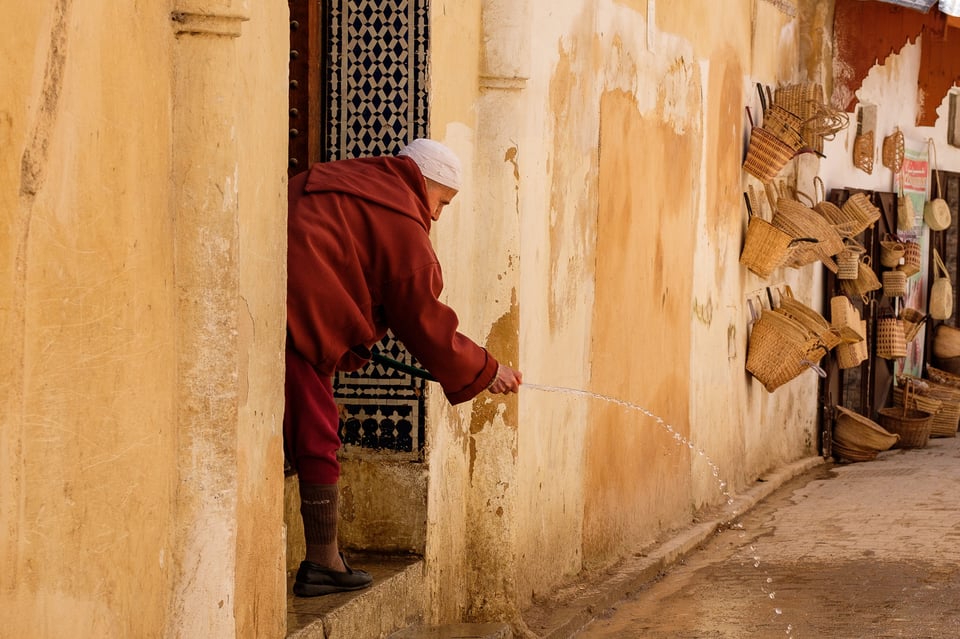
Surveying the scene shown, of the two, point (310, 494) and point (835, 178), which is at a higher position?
point (835, 178)

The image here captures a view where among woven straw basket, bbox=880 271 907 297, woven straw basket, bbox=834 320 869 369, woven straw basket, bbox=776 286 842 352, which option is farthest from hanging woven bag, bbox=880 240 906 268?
woven straw basket, bbox=776 286 842 352

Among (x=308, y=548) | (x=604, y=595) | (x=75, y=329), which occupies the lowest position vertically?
(x=604, y=595)

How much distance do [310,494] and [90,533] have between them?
1594 millimetres

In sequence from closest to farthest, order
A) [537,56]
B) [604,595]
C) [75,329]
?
1. [75,329]
2. [537,56]
3. [604,595]

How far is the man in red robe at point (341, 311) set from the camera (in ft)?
16.4

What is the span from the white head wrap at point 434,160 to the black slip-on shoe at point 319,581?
1.33m

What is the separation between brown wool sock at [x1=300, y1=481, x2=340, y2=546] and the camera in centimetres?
510

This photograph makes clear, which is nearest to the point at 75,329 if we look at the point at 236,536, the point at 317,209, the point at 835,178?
the point at 236,536

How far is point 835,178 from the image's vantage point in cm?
1336

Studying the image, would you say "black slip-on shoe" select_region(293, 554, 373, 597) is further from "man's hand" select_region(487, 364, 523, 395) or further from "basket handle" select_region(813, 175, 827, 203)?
"basket handle" select_region(813, 175, 827, 203)

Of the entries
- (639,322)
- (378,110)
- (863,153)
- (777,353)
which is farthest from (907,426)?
(378,110)

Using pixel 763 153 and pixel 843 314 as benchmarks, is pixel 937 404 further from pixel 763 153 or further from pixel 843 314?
pixel 763 153

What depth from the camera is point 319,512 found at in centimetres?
511

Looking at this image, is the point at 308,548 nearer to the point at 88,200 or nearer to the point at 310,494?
the point at 310,494
